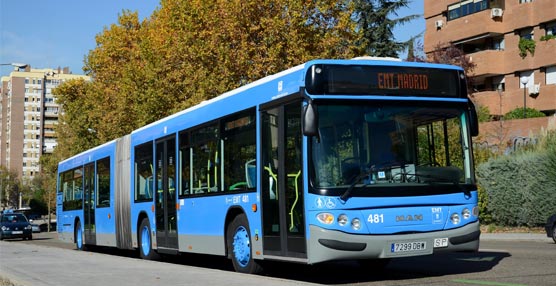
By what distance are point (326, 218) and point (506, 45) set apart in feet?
145

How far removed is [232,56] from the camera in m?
33.2

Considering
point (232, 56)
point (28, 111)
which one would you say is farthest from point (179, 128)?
point (28, 111)

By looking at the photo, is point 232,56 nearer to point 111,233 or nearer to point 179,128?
point 111,233

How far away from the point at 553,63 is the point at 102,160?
1262 inches

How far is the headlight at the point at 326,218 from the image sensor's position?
1077 cm

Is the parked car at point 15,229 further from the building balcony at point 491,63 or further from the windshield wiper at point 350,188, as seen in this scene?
the windshield wiper at point 350,188

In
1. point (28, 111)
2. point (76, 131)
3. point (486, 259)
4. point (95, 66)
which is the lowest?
point (486, 259)

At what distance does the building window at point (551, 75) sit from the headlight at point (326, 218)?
40765mm

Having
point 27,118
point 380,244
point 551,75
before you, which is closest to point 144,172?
point 380,244

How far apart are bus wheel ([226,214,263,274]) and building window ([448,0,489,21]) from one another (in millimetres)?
42461

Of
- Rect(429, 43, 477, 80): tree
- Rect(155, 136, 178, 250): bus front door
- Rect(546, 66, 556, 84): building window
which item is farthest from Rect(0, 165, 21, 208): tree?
Rect(155, 136, 178, 250): bus front door

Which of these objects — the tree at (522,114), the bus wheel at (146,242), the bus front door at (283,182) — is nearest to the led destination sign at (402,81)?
the bus front door at (283,182)

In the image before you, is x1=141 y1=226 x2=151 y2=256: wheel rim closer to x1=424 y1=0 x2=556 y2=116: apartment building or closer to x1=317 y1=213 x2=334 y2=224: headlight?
x1=317 y1=213 x2=334 y2=224: headlight

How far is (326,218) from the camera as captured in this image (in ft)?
35.4
